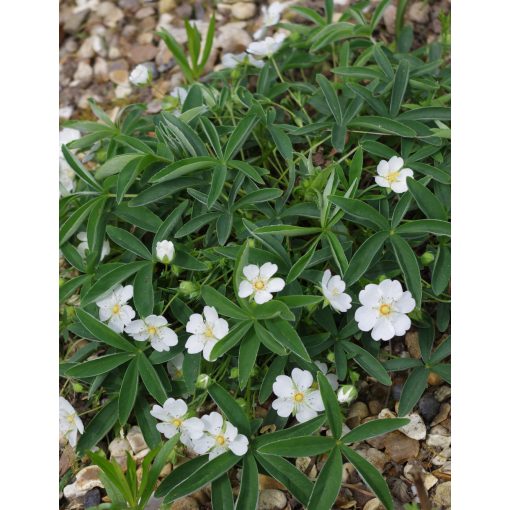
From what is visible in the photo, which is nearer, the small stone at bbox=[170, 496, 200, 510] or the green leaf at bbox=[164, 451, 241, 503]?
the green leaf at bbox=[164, 451, 241, 503]

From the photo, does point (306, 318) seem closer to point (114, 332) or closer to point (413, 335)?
point (413, 335)

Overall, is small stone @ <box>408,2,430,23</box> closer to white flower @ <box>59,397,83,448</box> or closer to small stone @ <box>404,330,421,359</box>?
small stone @ <box>404,330,421,359</box>

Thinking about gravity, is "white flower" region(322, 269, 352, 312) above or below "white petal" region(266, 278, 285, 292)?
below

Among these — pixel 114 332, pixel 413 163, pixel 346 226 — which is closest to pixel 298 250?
pixel 346 226

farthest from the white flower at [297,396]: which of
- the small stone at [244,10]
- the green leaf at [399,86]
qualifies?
the small stone at [244,10]

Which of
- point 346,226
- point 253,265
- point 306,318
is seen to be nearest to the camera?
point 253,265

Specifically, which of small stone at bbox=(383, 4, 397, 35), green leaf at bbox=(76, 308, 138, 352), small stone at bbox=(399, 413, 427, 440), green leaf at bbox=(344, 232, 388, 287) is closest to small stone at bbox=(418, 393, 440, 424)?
small stone at bbox=(399, 413, 427, 440)
